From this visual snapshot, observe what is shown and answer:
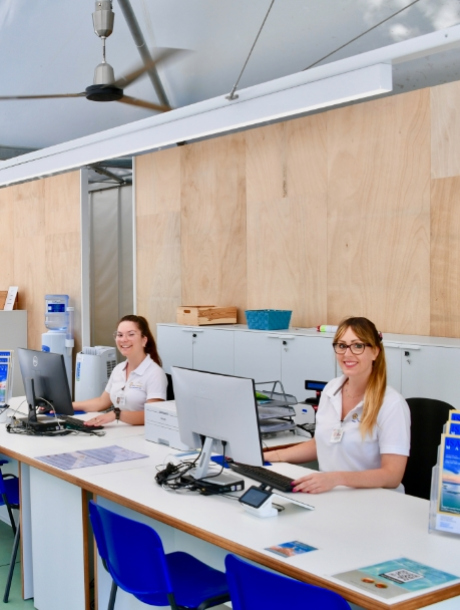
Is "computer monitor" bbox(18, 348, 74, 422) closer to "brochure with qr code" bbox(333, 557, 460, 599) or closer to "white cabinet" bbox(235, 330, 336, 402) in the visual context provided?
"white cabinet" bbox(235, 330, 336, 402)

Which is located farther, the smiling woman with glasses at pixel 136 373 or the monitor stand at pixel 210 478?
the smiling woman with glasses at pixel 136 373

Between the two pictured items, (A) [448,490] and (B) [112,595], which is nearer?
(A) [448,490]

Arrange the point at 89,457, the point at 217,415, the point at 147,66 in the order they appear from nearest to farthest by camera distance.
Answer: the point at 217,415 < the point at 89,457 < the point at 147,66

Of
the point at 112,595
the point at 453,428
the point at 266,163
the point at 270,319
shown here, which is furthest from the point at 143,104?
the point at 453,428

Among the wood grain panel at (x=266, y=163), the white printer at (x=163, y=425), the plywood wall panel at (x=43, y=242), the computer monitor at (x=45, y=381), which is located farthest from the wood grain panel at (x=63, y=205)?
the white printer at (x=163, y=425)

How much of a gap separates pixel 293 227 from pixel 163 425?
→ 3.03 m

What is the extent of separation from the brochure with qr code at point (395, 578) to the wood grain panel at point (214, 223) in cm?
497

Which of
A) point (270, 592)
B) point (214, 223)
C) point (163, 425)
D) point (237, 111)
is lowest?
point (270, 592)

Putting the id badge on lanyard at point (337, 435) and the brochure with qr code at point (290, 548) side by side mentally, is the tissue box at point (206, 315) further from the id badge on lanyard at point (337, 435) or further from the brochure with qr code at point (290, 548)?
the brochure with qr code at point (290, 548)

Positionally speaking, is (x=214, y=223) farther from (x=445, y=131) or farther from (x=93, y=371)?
(x=445, y=131)

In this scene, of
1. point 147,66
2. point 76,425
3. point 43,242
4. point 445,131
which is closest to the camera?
point 76,425

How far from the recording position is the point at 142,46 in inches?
266

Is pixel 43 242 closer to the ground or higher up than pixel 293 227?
higher up

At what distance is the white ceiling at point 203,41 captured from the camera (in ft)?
18.3
